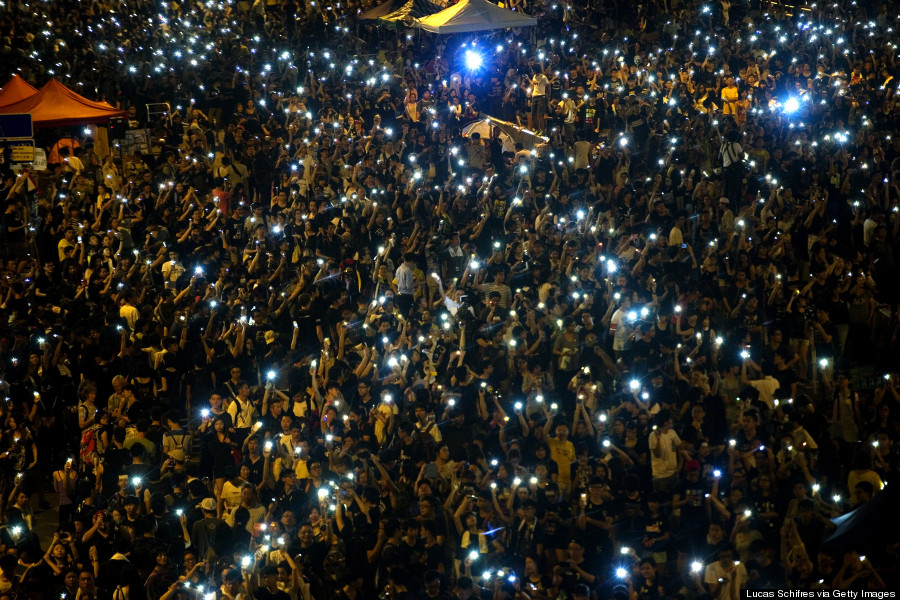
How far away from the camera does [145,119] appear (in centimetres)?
2131

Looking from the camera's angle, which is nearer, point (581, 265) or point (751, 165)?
point (581, 265)

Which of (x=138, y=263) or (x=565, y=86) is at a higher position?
(x=565, y=86)

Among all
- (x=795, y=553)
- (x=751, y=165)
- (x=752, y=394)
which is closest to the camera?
(x=795, y=553)

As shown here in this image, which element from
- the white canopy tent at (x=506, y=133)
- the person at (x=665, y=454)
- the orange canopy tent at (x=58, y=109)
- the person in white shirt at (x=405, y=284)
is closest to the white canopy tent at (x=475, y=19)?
the white canopy tent at (x=506, y=133)

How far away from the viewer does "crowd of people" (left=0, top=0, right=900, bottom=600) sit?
8953 millimetres

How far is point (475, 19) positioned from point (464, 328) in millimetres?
9692

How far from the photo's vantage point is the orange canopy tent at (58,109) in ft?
61.1

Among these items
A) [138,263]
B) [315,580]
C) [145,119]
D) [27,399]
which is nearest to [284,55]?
[145,119]

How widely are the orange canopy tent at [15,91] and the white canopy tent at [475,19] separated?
7793 millimetres

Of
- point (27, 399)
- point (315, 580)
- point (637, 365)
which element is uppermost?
point (637, 365)

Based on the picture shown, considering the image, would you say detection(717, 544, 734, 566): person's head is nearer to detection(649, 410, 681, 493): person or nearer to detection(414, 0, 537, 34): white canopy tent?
detection(649, 410, 681, 493): person

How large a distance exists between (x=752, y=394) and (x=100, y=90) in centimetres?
1648

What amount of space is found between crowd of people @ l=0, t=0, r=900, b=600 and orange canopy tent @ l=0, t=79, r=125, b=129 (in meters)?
0.70

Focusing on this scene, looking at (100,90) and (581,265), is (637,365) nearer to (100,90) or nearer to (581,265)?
(581,265)
